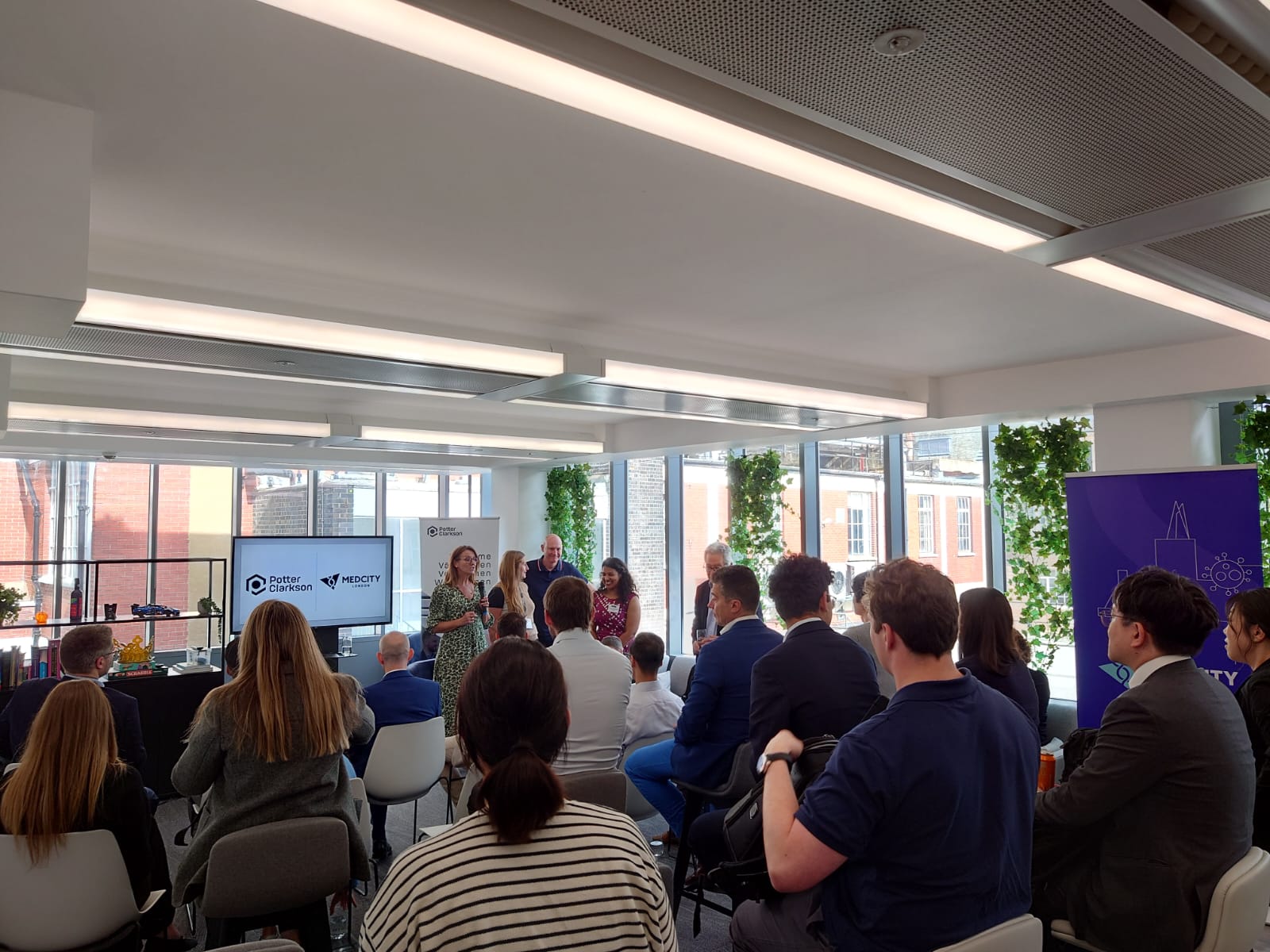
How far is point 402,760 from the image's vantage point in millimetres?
3996

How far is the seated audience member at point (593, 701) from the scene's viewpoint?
3420 mm

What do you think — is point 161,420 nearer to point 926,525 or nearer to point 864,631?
point 864,631

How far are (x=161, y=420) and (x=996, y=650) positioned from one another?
5679 mm

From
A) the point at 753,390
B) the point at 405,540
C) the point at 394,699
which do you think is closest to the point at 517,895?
the point at 394,699

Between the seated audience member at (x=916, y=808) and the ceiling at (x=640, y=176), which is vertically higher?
the ceiling at (x=640, y=176)

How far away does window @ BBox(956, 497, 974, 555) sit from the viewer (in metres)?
6.80

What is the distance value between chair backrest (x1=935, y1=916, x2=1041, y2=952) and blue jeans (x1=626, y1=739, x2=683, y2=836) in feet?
6.55

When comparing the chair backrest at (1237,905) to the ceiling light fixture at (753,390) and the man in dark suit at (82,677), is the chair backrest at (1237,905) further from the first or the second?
the man in dark suit at (82,677)

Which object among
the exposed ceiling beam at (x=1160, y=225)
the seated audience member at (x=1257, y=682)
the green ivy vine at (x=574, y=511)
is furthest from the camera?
the green ivy vine at (x=574, y=511)

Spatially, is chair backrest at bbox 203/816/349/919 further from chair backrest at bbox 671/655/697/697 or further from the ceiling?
chair backrest at bbox 671/655/697/697

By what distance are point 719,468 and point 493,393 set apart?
4.69 m

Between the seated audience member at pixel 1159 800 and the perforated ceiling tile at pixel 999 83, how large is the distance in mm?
1167

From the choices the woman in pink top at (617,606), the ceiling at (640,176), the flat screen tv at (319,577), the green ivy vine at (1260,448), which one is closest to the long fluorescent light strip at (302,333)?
the ceiling at (640,176)

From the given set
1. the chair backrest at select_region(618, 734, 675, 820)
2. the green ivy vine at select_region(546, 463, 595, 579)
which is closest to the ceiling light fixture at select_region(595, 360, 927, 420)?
the chair backrest at select_region(618, 734, 675, 820)
